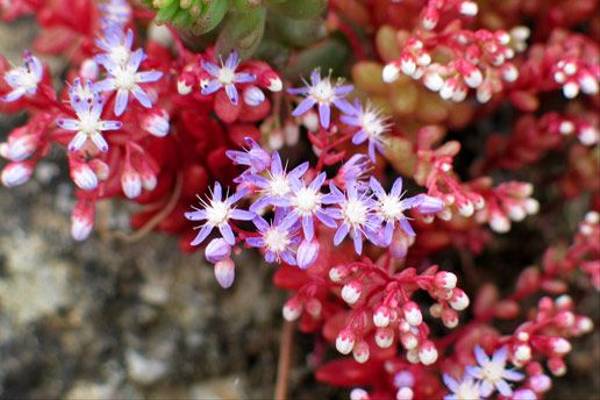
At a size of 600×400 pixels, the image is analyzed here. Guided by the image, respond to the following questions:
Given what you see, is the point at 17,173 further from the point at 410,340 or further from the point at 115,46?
the point at 410,340

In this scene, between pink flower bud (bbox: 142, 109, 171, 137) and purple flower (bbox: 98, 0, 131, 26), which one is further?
purple flower (bbox: 98, 0, 131, 26)

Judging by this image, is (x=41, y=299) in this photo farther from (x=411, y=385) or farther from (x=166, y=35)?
(x=411, y=385)

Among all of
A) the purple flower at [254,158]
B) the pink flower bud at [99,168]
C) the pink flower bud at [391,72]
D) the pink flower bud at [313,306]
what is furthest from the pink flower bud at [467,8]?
the pink flower bud at [99,168]

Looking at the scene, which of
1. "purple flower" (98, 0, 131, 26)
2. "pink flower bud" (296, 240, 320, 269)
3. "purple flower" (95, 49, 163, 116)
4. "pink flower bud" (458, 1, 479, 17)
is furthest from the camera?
"purple flower" (98, 0, 131, 26)

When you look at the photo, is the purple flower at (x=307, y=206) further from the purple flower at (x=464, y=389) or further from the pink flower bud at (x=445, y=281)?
the purple flower at (x=464, y=389)

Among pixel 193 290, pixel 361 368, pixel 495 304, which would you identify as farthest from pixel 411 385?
pixel 193 290

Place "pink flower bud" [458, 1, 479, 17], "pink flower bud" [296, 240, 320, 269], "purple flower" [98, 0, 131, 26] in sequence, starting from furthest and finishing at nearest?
1. "purple flower" [98, 0, 131, 26]
2. "pink flower bud" [458, 1, 479, 17]
3. "pink flower bud" [296, 240, 320, 269]

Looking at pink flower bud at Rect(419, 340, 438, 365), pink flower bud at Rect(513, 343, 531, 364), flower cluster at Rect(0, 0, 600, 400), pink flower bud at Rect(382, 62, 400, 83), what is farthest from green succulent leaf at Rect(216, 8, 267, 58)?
pink flower bud at Rect(513, 343, 531, 364)

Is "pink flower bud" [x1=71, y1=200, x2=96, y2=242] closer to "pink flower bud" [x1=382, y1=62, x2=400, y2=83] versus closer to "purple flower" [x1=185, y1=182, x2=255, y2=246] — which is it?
"purple flower" [x1=185, y1=182, x2=255, y2=246]
